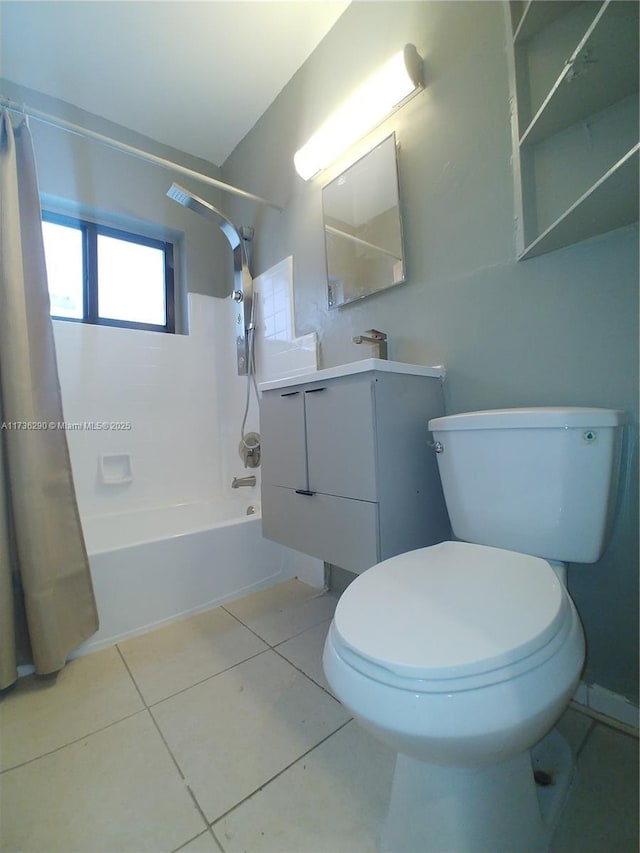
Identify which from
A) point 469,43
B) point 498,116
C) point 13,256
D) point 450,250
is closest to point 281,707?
point 450,250

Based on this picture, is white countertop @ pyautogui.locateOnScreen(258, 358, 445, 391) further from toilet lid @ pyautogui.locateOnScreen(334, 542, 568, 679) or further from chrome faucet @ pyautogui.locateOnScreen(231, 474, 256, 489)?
chrome faucet @ pyautogui.locateOnScreen(231, 474, 256, 489)

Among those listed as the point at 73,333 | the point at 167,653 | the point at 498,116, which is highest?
the point at 498,116

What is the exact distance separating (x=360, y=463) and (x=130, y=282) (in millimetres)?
1895

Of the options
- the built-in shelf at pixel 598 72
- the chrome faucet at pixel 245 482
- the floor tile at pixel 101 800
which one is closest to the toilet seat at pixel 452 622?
the floor tile at pixel 101 800

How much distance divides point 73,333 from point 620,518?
2.22 meters

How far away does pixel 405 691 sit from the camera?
458 millimetres

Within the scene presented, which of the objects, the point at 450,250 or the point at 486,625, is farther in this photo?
the point at 450,250

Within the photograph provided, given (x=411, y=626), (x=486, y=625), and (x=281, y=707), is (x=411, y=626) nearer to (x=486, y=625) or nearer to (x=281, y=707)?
(x=486, y=625)

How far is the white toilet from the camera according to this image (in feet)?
1.48

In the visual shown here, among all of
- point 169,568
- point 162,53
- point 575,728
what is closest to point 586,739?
point 575,728

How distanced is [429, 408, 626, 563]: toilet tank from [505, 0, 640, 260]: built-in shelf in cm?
43

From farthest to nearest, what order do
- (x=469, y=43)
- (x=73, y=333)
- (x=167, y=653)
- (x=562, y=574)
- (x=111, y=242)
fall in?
(x=111, y=242), (x=73, y=333), (x=167, y=653), (x=469, y=43), (x=562, y=574)

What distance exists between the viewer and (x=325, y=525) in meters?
1.04

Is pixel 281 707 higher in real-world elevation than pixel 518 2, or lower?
lower
